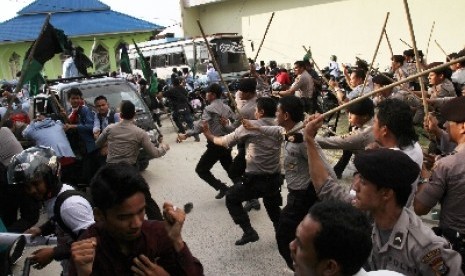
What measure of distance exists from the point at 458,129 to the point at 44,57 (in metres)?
4.27

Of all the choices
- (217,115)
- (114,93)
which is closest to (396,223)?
(217,115)

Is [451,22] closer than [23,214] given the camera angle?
No

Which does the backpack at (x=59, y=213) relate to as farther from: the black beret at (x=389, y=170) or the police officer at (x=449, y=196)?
the police officer at (x=449, y=196)

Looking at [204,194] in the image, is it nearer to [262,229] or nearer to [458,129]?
[262,229]

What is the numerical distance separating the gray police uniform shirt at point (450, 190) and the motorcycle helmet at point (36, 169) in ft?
7.12

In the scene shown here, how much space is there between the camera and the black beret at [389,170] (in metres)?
2.28

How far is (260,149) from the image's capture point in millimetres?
5117

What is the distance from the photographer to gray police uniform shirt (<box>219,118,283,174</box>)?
201 inches

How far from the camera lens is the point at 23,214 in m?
3.88

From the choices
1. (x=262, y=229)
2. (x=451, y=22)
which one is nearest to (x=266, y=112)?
(x=262, y=229)

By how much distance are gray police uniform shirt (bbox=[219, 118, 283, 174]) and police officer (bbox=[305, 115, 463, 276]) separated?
2659 mm

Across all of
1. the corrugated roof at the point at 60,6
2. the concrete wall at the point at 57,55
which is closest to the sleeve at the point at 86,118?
the concrete wall at the point at 57,55

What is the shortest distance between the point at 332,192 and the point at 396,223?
64 cm

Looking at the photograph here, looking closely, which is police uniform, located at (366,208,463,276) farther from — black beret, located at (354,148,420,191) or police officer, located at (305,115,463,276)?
black beret, located at (354,148,420,191)
